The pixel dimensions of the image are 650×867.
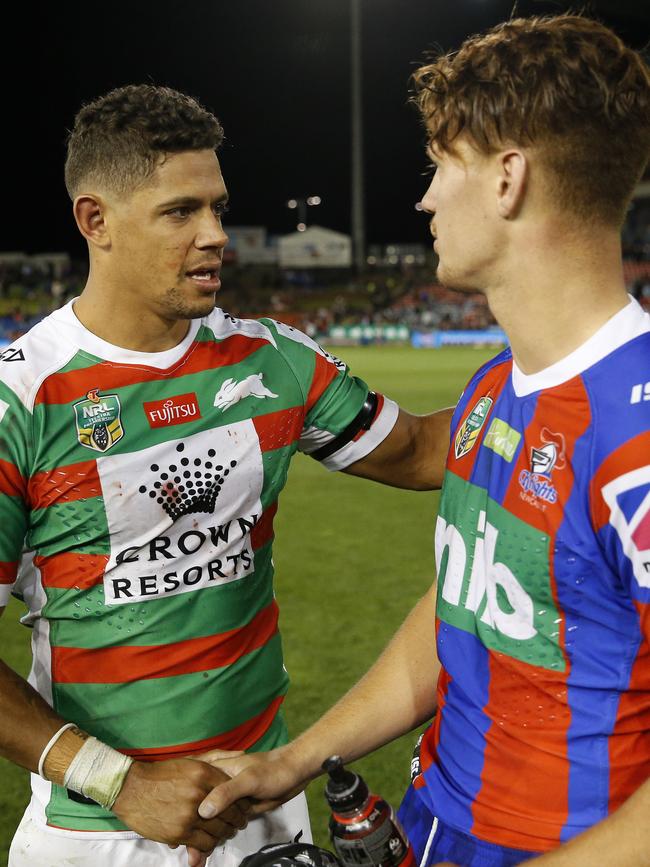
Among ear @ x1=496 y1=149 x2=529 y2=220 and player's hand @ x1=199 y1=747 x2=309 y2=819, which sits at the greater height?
ear @ x1=496 y1=149 x2=529 y2=220

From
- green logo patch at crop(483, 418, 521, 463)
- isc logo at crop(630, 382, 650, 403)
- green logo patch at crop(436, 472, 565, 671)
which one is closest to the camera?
isc logo at crop(630, 382, 650, 403)

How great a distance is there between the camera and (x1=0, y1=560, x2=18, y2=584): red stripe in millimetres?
2037

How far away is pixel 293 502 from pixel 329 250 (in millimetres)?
39478

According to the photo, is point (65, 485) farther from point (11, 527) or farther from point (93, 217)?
point (93, 217)

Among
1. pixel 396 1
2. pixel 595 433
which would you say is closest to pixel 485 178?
pixel 595 433

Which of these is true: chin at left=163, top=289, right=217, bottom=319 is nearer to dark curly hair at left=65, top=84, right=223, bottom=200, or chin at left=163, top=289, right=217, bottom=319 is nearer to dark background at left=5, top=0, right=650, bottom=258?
dark curly hair at left=65, top=84, right=223, bottom=200

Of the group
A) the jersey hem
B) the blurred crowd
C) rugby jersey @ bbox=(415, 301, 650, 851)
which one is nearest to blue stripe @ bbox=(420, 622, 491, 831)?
rugby jersey @ bbox=(415, 301, 650, 851)

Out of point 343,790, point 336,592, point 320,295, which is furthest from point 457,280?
point 320,295

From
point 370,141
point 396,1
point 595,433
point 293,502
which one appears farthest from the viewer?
point 370,141

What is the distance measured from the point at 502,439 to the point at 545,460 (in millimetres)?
153

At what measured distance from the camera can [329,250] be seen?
4653 centimetres

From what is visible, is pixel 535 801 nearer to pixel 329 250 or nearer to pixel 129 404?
pixel 129 404

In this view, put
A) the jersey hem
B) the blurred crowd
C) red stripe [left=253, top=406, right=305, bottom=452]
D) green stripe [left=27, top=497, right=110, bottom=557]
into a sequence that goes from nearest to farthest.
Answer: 1. green stripe [left=27, top=497, right=110, bottom=557]
2. red stripe [left=253, top=406, right=305, bottom=452]
3. the jersey hem
4. the blurred crowd

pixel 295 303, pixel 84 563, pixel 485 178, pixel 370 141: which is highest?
pixel 485 178
